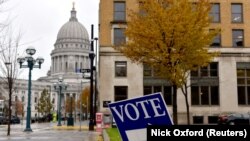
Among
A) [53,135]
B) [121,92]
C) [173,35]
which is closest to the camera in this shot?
[173,35]

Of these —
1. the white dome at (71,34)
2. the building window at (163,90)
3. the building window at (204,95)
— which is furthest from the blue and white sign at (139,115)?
the white dome at (71,34)

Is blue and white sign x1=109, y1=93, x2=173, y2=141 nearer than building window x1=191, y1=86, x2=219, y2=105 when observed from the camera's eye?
Yes

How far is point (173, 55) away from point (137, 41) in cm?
313

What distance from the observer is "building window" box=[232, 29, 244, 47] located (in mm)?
Answer: 51844

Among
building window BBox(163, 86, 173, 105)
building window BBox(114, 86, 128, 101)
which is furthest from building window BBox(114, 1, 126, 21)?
building window BBox(163, 86, 173, 105)

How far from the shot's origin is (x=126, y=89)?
50.5 metres

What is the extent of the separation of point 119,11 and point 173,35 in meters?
25.1

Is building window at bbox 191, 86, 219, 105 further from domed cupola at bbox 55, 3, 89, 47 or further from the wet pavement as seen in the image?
domed cupola at bbox 55, 3, 89, 47

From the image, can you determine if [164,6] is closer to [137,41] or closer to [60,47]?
[137,41]

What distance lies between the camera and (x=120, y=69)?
50875 millimetres

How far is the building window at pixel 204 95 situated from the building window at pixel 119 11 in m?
12.0

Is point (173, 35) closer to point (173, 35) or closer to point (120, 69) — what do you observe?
point (173, 35)

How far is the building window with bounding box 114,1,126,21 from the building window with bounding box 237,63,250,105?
596 inches

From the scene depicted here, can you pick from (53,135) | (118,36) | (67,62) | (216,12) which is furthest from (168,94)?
(67,62)
